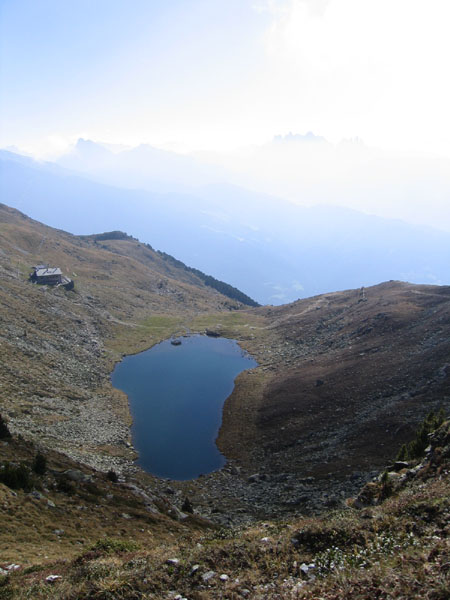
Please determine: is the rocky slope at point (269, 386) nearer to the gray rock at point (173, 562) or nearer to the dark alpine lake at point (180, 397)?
the dark alpine lake at point (180, 397)

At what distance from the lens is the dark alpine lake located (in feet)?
147

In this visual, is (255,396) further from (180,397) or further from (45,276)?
(45,276)

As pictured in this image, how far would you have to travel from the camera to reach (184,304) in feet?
425

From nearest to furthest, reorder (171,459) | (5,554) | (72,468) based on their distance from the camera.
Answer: (5,554)
(72,468)
(171,459)

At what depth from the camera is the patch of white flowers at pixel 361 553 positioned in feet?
36.5

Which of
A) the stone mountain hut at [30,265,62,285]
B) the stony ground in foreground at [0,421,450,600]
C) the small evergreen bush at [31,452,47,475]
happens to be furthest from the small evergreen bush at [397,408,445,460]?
the stone mountain hut at [30,265,62,285]

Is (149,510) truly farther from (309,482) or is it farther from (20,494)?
(309,482)

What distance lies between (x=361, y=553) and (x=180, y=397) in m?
53.6

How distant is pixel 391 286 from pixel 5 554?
10283 cm

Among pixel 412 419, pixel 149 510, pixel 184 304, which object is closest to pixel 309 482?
pixel 412 419

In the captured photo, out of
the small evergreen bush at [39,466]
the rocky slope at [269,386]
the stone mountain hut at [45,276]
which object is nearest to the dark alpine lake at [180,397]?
the rocky slope at [269,386]

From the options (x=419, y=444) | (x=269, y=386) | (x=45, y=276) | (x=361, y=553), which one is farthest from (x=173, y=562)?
(x=45, y=276)

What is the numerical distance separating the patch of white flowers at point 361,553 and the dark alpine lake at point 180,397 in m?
32.1

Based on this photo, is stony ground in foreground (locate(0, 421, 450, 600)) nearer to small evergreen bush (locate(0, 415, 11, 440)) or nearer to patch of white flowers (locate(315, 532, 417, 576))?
patch of white flowers (locate(315, 532, 417, 576))
